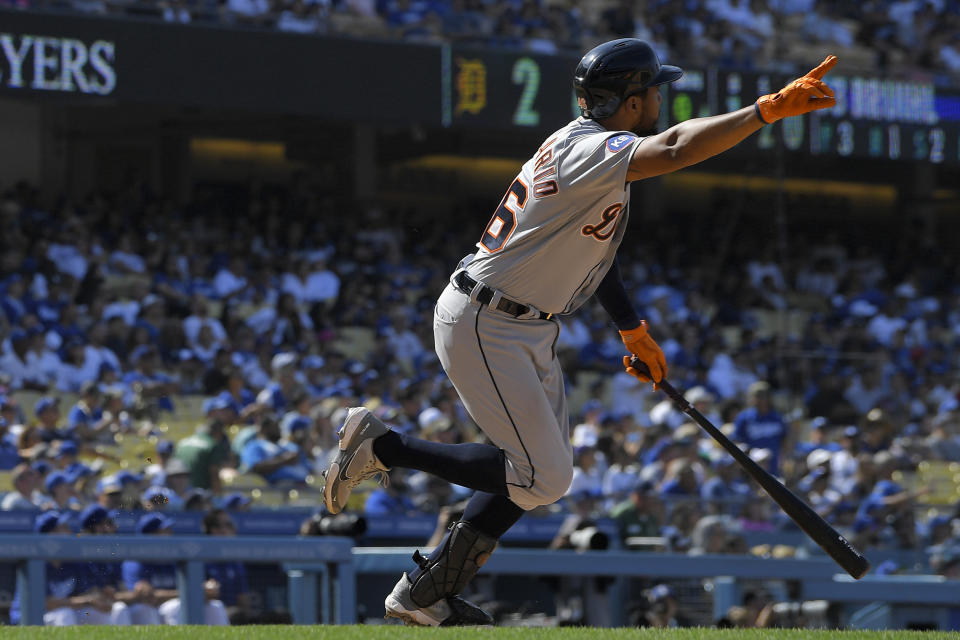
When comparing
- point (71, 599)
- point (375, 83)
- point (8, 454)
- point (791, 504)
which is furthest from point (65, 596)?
point (375, 83)

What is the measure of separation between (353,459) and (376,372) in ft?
25.6

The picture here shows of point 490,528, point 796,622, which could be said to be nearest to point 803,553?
point 796,622

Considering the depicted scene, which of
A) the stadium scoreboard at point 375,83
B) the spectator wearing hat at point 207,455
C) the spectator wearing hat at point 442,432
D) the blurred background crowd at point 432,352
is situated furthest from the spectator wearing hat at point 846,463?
the spectator wearing hat at point 207,455

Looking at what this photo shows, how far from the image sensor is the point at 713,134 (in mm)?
3758

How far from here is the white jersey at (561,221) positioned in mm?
3994

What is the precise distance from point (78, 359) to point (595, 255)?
7.50 meters

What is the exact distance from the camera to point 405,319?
1346 cm

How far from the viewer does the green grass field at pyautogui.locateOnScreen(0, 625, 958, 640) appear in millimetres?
4133

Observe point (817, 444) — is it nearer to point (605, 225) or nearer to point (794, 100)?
point (605, 225)

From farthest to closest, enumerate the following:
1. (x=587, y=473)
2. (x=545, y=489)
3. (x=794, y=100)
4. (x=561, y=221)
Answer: (x=587, y=473)
(x=545, y=489)
(x=561, y=221)
(x=794, y=100)

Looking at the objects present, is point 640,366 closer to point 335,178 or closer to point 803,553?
point 803,553

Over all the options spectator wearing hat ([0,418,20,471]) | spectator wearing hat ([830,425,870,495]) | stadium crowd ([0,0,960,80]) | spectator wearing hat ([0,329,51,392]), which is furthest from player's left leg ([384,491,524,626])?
stadium crowd ([0,0,960,80])

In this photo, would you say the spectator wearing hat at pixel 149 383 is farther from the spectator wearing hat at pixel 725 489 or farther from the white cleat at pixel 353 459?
the white cleat at pixel 353 459

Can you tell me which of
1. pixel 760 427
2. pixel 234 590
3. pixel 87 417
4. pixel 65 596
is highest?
pixel 87 417
